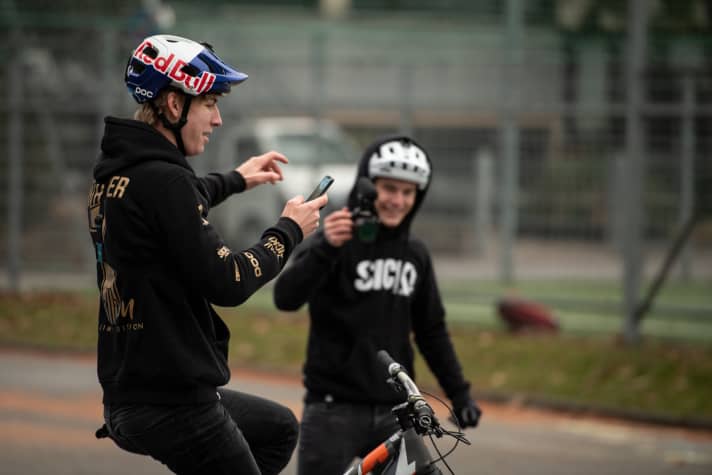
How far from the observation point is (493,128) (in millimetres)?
13352

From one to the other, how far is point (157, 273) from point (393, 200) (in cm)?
191

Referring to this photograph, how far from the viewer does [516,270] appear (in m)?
13.2

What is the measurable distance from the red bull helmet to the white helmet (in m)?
1.63

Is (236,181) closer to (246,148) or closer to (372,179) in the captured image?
(372,179)

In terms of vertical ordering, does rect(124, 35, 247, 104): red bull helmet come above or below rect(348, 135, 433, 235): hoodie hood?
above

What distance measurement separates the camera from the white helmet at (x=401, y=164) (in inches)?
212

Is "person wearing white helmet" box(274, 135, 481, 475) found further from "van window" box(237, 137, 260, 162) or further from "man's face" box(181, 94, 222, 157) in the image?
"van window" box(237, 137, 260, 162)

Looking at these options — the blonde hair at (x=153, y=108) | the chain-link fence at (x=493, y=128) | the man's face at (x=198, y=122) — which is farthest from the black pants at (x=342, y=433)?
the chain-link fence at (x=493, y=128)

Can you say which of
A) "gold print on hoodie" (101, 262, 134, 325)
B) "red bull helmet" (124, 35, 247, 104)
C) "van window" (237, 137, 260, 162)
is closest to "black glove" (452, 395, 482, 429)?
"gold print on hoodie" (101, 262, 134, 325)

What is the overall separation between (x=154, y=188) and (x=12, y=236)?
12.4m

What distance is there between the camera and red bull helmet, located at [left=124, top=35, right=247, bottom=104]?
147 inches

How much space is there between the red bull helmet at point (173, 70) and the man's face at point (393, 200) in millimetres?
1695

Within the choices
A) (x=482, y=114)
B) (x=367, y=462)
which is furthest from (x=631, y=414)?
(x=367, y=462)

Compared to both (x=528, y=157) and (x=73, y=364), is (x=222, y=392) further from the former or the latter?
(x=528, y=157)
